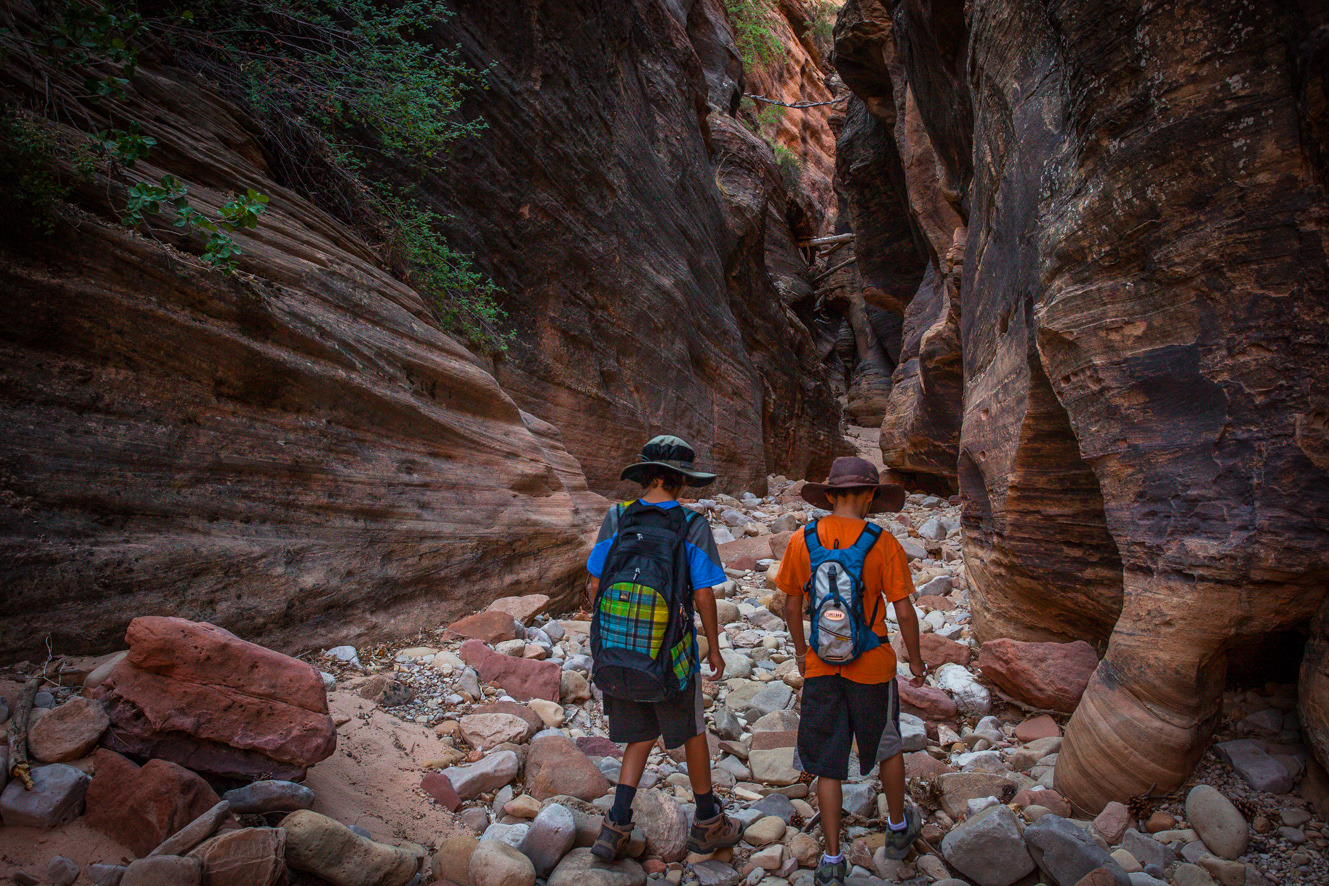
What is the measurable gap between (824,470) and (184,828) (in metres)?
19.9

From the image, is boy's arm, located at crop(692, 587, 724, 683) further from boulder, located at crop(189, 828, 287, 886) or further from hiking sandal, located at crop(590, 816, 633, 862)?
boulder, located at crop(189, 828, 287, 886)

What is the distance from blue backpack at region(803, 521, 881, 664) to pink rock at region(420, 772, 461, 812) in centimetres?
168

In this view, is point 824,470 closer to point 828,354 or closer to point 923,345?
point 923,345

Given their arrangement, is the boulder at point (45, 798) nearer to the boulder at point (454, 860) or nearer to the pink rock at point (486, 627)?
the boulder at point (454, 860)

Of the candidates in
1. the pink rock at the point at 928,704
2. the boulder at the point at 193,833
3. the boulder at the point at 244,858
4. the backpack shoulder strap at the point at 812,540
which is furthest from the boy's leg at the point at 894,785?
the boulder at the point at 193,833

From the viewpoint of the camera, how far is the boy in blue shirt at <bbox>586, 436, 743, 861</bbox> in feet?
8.93

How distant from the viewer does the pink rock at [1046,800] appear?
3.14 m

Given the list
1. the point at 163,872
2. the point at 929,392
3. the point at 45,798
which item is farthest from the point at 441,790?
the point at 929,392

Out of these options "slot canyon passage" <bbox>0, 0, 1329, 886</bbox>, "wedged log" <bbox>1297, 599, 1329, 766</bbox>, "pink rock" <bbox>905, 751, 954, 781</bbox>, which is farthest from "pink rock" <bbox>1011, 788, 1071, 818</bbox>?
"wedged log" <bbox>1297, 599, 1329, 766</bbox>

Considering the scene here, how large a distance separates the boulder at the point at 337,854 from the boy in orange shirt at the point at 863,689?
1612mm

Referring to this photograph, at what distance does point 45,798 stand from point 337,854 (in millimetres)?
854

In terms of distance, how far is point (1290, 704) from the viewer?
3.24 metres

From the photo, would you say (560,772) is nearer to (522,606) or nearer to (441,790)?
(441,790)

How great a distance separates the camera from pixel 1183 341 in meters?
3.12
